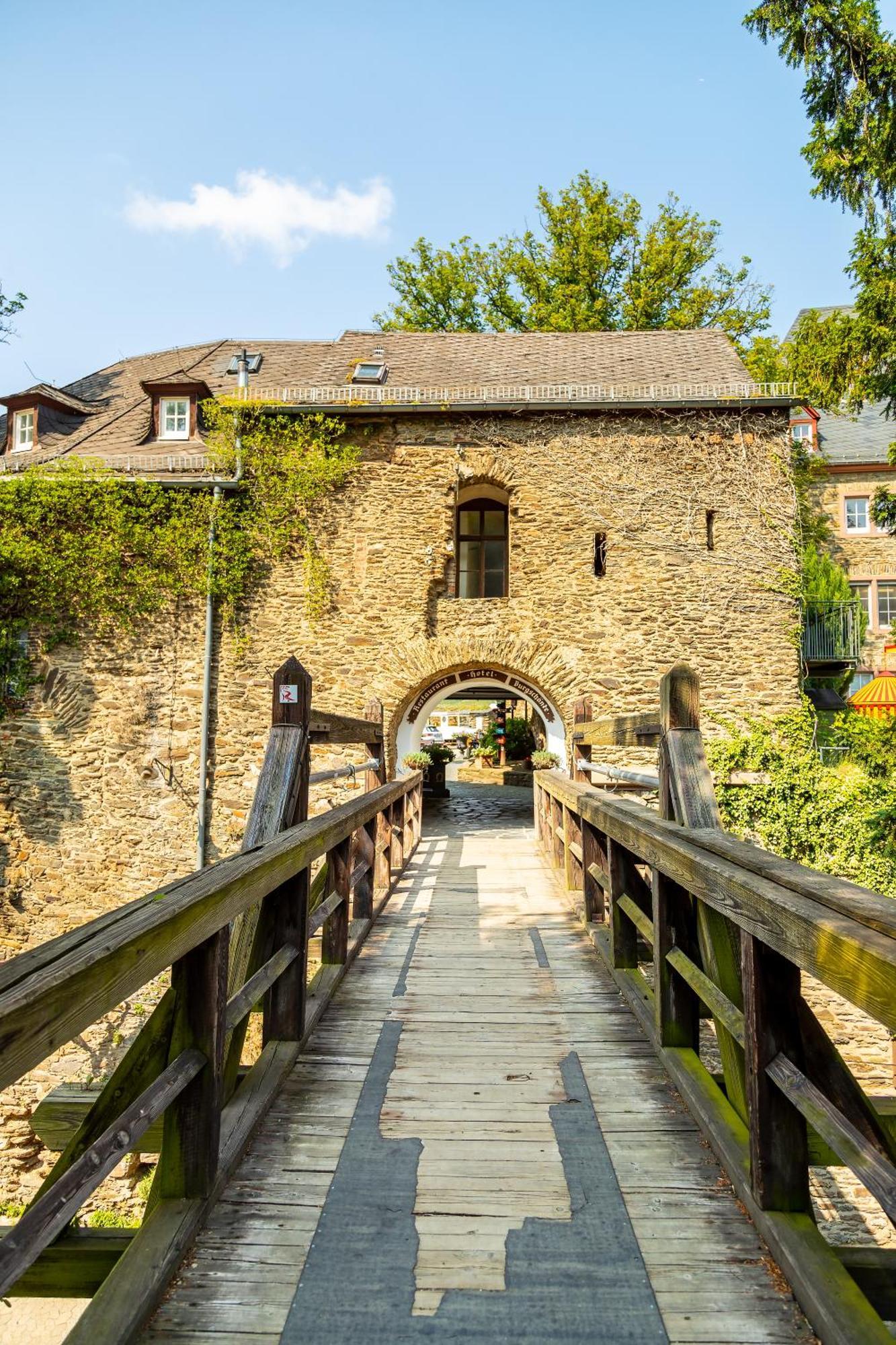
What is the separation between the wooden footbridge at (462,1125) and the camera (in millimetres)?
1591

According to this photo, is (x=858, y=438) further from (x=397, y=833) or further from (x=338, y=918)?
(x=338, y=918)

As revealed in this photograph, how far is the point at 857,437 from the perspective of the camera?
802 inches

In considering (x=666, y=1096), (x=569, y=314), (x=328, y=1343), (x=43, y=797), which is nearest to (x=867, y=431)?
(x=569, y=314)

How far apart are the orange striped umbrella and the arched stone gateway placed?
5303 millimetres

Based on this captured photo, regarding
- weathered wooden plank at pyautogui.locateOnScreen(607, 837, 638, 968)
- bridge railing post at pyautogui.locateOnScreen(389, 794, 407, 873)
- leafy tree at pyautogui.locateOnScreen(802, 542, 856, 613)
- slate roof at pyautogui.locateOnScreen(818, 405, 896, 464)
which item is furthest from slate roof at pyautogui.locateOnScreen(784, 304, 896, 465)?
weathered wooden plank at pyautogui.locateOnScreen(607, 837, 638, 968)

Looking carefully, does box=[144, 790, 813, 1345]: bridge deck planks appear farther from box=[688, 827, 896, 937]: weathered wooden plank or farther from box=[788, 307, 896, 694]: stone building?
box=[788, 307, 896, 694]: stone building

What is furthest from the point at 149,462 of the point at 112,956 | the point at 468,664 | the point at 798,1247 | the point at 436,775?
the point at 798,1247

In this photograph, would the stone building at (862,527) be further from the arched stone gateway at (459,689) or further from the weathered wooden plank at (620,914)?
the weathered wooden plank at (620,914)

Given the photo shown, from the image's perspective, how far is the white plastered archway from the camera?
12.2 meters

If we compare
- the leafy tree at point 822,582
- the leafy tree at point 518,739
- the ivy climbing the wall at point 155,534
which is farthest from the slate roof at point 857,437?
the ivy climbing the wall at point 155,534

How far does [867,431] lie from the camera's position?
2050cm

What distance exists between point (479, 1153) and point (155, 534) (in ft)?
36.3

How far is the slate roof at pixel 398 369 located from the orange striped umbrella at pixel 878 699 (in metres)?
5.61

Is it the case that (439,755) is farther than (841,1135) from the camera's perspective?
Yes
